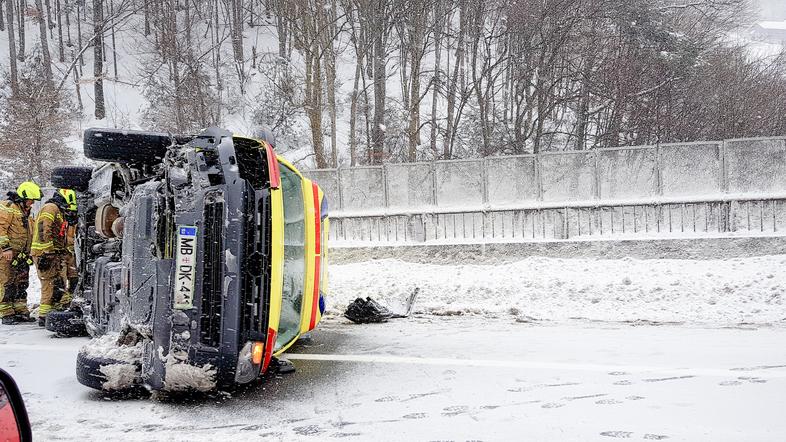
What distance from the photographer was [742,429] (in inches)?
131

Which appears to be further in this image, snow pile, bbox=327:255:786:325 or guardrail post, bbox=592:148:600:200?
guardrail post, bbox=592:148:600:200

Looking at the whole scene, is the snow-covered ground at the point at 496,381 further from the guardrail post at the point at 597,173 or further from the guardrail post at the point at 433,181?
the guardrail post at the point at 433,181

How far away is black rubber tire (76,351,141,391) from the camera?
4246mm

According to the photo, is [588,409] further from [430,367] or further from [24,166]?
[24,166]

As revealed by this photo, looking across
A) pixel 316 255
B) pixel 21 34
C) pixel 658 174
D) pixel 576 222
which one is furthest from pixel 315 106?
pixel 21 34

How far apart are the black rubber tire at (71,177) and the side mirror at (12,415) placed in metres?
6.38

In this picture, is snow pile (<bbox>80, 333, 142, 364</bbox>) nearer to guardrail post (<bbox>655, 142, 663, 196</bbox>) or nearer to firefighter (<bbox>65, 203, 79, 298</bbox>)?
firefighter (<bbox>65, 203, 79, 298</bbox>)

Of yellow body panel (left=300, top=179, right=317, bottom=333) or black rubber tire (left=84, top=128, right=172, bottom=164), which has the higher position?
black rubber tire (left=84, top=128, right=172, bottom=164)

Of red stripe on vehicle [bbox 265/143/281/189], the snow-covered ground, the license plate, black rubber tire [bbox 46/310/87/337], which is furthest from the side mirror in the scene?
black rubber tire [bbox 46/310/87/337]

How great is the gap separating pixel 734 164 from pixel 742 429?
10687 millimetres

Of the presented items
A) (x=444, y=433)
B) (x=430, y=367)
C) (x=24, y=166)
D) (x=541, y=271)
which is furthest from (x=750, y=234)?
(x=24, y=166)

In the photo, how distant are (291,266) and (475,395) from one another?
162cm

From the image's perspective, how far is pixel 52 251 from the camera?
28.5 feet

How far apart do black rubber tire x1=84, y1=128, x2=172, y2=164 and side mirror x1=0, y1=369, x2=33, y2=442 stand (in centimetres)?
315
